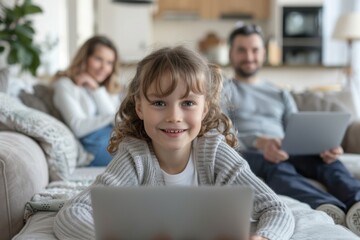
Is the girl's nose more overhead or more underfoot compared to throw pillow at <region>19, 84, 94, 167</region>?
more overhead

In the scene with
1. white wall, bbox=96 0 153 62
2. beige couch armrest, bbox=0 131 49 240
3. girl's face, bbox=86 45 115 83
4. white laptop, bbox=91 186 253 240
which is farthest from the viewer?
white wall, bbox=96 0 153 62

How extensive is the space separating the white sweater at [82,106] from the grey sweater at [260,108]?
0.67m

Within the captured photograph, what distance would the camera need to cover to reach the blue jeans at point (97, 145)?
9.36 feet

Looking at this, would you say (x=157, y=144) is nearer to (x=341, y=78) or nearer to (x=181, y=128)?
(x=181, y=128)

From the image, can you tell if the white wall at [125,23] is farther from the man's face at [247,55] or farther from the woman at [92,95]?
the man's face at [247,55]

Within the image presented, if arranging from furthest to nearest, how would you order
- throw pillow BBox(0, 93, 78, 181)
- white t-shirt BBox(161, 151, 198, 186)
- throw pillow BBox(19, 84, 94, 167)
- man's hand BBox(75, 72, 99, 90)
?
man's hand BBox(75, 72, 99, 90) < throw pillow BBox(19, 84, 94, 167) < throw pillow BBox(0, 93, 78, 181) < white t-shirt BBox(161, 151, 198, 186)

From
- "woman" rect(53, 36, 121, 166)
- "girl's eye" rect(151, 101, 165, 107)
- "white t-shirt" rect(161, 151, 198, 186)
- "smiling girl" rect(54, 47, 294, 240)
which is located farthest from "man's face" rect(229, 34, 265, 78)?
"girl's eye" rect(151, 101, 165, 107)

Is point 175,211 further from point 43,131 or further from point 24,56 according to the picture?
point 24,56

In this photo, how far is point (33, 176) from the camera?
6.47 ft

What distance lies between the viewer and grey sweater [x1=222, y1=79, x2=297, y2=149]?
3020mm

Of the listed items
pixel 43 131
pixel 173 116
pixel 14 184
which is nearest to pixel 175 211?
pixel 173 116

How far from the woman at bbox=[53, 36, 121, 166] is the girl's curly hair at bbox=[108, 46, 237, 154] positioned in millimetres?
1121

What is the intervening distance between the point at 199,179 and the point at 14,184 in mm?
620

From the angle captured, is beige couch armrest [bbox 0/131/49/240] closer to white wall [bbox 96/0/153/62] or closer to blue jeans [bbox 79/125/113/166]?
blue jeans [bbox 79/125/113/166]
